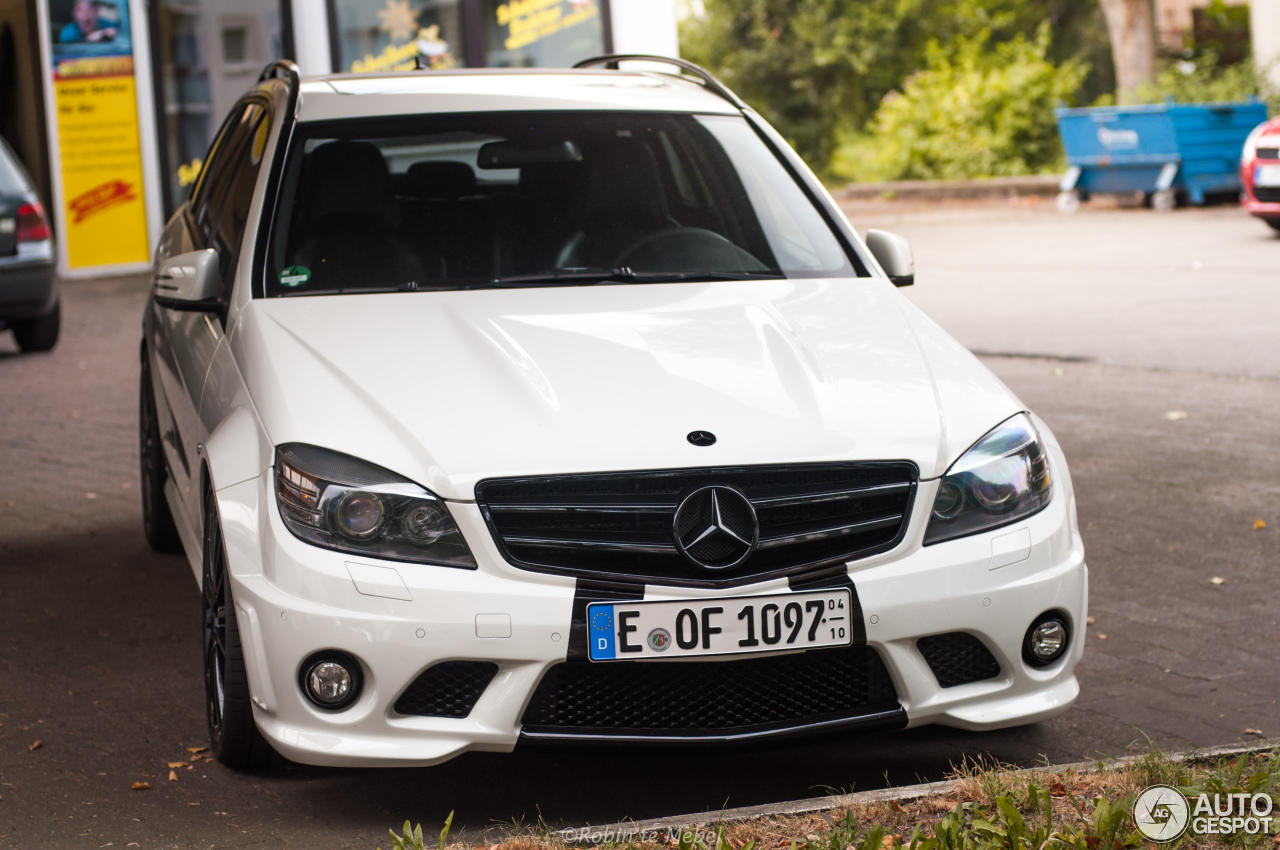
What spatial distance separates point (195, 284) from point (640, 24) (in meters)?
13.7

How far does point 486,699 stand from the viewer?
324 cm

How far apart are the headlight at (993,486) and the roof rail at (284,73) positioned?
8.59ft

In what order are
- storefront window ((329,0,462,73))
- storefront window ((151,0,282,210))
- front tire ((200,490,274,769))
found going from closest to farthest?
1. front tire ((200,490,274,769))
2. storefront window ((329,0,462,73))
3. storefront window ((151,0,282,210))

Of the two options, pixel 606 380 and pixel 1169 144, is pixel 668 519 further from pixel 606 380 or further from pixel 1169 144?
pixel 1169 144

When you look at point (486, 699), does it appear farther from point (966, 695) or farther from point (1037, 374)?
point (1037, 374)

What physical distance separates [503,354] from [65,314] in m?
12.4

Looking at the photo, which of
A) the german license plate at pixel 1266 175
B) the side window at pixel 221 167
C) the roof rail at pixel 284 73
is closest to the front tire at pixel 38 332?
the side window at pixel 221 167

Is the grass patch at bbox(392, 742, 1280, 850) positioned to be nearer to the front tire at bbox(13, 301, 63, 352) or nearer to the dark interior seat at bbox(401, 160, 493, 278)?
the dark interior seat at bbox(401, 160, 493, 278)

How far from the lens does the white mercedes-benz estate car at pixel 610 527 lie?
3229 mm

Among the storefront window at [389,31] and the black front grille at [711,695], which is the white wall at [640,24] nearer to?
the storefront window at [389,31]

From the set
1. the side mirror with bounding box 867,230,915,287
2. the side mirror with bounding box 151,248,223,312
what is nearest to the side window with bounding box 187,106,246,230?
the side mirror with bounding box 151,248,223,312

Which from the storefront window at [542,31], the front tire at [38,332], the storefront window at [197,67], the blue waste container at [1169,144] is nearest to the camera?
the front tire at [38,332]

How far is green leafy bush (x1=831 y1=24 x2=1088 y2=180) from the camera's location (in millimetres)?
28141

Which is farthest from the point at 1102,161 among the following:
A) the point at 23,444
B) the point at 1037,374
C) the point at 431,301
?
the point at 431,301
